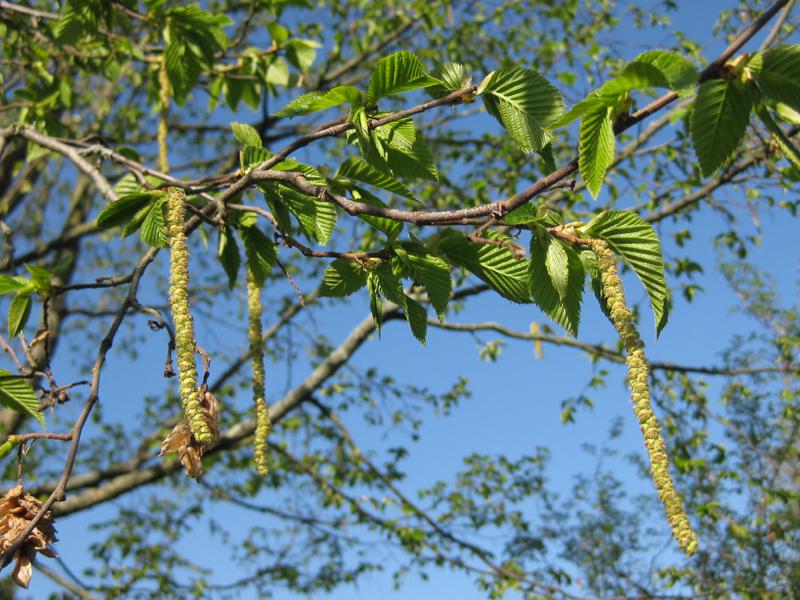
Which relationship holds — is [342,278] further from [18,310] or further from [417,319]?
[18,310]

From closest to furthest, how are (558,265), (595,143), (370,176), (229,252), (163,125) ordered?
(595,143)
(558,265)
(370,176)
(229,252)
(163,125)

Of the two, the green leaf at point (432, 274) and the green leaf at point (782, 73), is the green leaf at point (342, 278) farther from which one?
the green leaf at point (782, 73)

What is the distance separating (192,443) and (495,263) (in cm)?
75

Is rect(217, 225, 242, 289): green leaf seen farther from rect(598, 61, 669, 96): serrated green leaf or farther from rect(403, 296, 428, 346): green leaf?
rect(598, 61, 669, 96): serrated green leaf

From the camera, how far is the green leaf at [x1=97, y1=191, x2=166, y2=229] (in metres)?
1.73

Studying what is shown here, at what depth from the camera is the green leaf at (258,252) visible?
202cm

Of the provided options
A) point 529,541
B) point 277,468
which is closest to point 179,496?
point 277,468

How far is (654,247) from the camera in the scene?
54.6 inches

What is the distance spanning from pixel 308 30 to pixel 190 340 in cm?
680

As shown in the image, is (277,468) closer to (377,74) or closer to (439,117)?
(439,117)

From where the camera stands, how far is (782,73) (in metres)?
1.13

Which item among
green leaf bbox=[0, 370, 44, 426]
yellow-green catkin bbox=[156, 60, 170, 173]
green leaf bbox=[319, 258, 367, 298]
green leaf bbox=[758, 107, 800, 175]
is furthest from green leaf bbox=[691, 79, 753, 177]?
yellow-green catkin bbox=[156, 60, 170, 173]

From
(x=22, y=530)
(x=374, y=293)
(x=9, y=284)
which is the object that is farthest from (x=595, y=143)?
(x=9, y=284)

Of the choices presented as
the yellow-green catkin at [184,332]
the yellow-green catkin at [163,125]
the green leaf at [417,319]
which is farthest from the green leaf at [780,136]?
the yellow-green catkin at [163,125]
